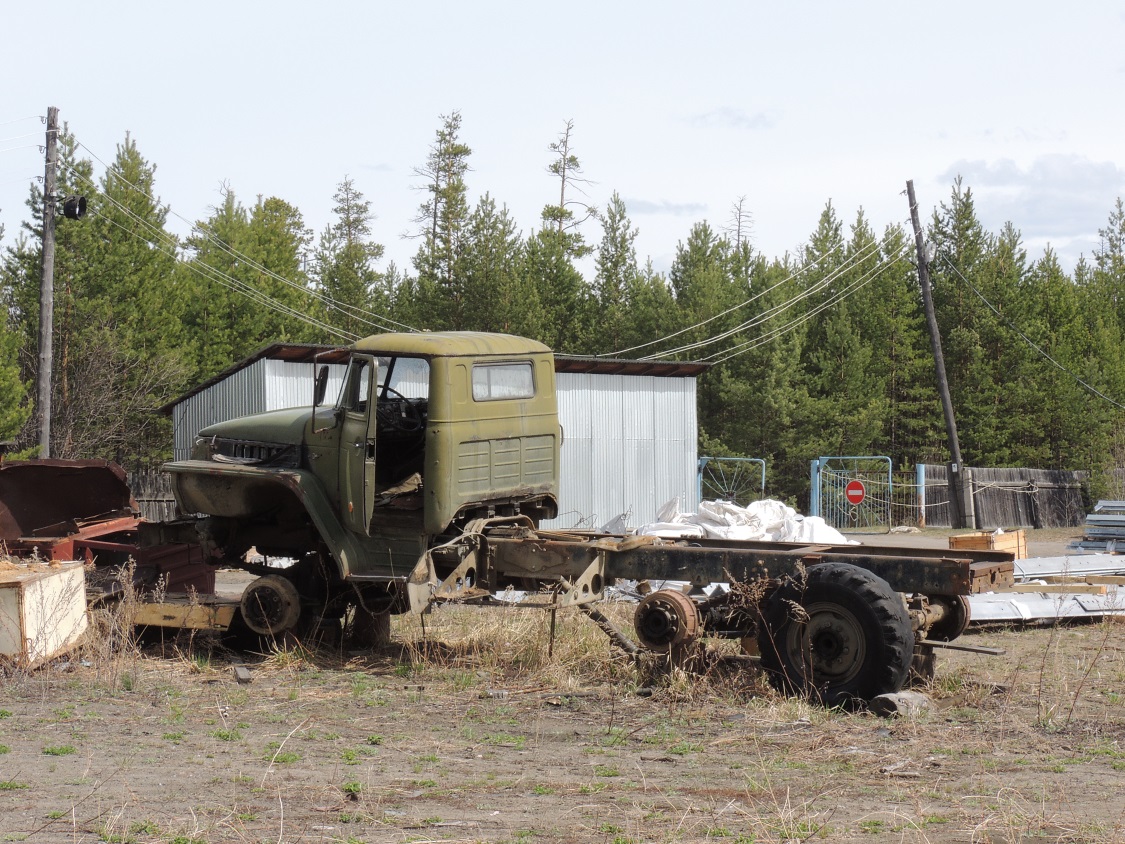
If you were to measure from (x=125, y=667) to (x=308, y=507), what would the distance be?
6.03 feet

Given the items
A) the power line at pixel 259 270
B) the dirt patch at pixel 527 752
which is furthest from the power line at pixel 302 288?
the dirt patch at pixel 527 752

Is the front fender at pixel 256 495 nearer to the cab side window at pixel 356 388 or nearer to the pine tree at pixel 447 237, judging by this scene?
the cab side window at pixel 356 388

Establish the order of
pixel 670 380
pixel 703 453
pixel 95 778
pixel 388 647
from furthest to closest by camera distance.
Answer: pixel 703 453 < pixel 670 380 < pixel 388 647 < pixel 95 778

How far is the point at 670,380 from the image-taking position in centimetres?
2614

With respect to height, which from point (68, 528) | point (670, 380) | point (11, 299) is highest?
point (11, 299)

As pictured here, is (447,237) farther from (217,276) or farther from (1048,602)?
(1048,602)

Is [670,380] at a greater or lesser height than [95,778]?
greater

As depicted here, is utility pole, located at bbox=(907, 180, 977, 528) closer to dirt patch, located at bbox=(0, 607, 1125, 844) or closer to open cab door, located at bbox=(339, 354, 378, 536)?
dirt patch, located at bbox=(0, 607, 1125, 844)

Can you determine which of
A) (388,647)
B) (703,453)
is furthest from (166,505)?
(703,453)

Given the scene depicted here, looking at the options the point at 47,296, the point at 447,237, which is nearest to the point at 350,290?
the point at 447,237

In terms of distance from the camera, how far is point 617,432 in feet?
83.5

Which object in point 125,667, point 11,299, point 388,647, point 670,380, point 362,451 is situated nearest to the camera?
point 125,667

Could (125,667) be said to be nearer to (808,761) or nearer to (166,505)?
(808,761)

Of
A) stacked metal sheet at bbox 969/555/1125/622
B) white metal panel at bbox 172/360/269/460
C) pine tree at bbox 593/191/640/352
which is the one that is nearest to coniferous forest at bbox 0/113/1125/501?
pine tree at bbox 593/191/640/352
